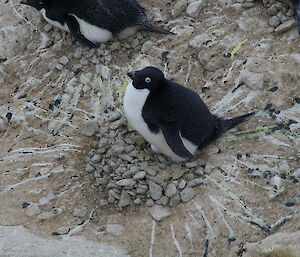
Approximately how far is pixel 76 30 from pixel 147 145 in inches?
52.1

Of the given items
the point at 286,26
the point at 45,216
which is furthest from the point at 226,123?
the point at 45,216

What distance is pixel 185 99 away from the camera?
320 centimetres

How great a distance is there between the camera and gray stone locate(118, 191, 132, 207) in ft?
10.2

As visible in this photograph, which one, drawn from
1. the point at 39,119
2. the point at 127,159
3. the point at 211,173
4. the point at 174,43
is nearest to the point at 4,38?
the point at 39,119

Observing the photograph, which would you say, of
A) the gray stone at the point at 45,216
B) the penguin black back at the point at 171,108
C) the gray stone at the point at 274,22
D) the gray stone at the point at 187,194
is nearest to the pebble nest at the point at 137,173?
the gray stone at the point at 187,194

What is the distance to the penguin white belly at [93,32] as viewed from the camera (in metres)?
4.11

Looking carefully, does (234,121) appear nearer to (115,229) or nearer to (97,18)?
(115,229)

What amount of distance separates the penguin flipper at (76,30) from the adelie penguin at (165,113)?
1023mm

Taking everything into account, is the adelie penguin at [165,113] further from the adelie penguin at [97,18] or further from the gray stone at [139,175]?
the adelie penguin at [97,18]

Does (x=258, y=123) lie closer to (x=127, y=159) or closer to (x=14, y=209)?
(x=127, y=159)

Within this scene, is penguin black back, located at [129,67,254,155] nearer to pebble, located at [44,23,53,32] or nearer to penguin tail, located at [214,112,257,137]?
penguin tail, located at [214,112,257,137]

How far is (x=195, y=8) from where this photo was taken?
4.13 m

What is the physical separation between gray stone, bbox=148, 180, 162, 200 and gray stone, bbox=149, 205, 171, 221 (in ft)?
0.23

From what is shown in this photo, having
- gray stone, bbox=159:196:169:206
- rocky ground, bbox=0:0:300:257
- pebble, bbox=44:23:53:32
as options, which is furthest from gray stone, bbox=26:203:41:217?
pebble, bbox=44:23:53:32
